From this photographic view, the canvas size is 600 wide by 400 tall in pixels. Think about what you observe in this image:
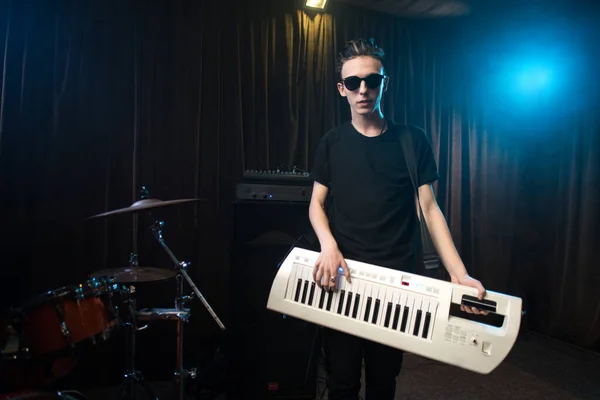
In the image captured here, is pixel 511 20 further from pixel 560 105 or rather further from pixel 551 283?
pixel 551 283

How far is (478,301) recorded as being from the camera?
41.6 inches

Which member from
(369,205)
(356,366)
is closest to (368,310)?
(356,366)

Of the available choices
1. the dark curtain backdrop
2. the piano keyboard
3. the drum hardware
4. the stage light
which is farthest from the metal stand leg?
the stage light

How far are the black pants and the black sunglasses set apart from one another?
0.90 m

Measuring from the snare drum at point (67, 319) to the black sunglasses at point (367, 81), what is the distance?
134cm

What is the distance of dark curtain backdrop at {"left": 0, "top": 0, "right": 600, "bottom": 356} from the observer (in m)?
2.56

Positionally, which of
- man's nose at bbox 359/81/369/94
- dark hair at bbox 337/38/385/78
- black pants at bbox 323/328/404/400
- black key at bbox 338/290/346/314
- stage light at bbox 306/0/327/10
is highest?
stage light at bbox 306/0/327/10

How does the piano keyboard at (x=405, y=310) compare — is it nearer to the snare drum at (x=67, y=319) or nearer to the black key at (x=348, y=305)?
the black key at (x=348, y=305)

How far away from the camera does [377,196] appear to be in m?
1.38

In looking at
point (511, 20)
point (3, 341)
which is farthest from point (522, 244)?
point (3, 341)

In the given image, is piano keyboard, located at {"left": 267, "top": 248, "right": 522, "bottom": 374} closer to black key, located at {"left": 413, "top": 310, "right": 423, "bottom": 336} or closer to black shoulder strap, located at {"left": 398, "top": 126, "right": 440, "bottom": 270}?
black key, located at {"left": 413, "top": 310, "right": 423, "bottom": 336}

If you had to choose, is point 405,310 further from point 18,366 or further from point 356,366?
point 18,366

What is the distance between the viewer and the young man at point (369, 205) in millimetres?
1305

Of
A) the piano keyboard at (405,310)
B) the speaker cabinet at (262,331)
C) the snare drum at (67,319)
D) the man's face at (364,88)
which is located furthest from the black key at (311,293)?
the snare drum at (67,319)
